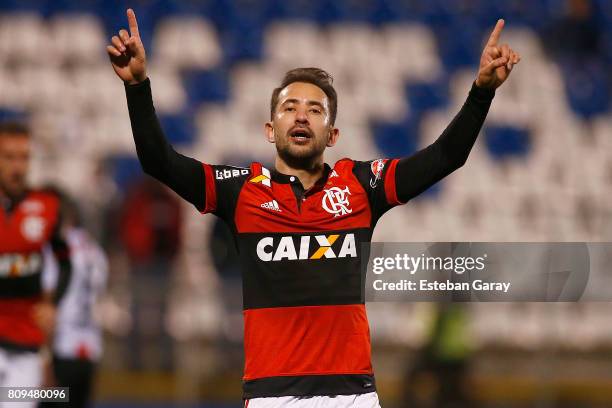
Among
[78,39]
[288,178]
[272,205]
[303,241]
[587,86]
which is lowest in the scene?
[303,241]

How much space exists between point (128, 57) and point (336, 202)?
89cm

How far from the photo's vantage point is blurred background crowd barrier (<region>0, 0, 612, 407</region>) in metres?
9.00

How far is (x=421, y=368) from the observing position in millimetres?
8938

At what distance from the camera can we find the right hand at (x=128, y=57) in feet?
11.6

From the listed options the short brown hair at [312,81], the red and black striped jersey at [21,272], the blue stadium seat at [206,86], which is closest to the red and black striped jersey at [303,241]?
the short brown hair at [312,81]

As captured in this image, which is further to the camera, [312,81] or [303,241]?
[312,81]

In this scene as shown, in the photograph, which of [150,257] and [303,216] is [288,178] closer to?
[303,216]

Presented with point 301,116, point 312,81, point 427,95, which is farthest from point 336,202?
point 427,95

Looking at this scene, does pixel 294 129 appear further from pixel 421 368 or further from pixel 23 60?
pixel 23 60

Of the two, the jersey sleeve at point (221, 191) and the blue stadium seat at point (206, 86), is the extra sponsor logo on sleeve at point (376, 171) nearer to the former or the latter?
the jersey sleeve at point (221, 191)

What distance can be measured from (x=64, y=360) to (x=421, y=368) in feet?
9.91

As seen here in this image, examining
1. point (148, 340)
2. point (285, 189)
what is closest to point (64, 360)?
point (148, 340)

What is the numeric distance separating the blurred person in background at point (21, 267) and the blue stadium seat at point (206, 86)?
5.62 metres

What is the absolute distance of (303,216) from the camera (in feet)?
12.2
